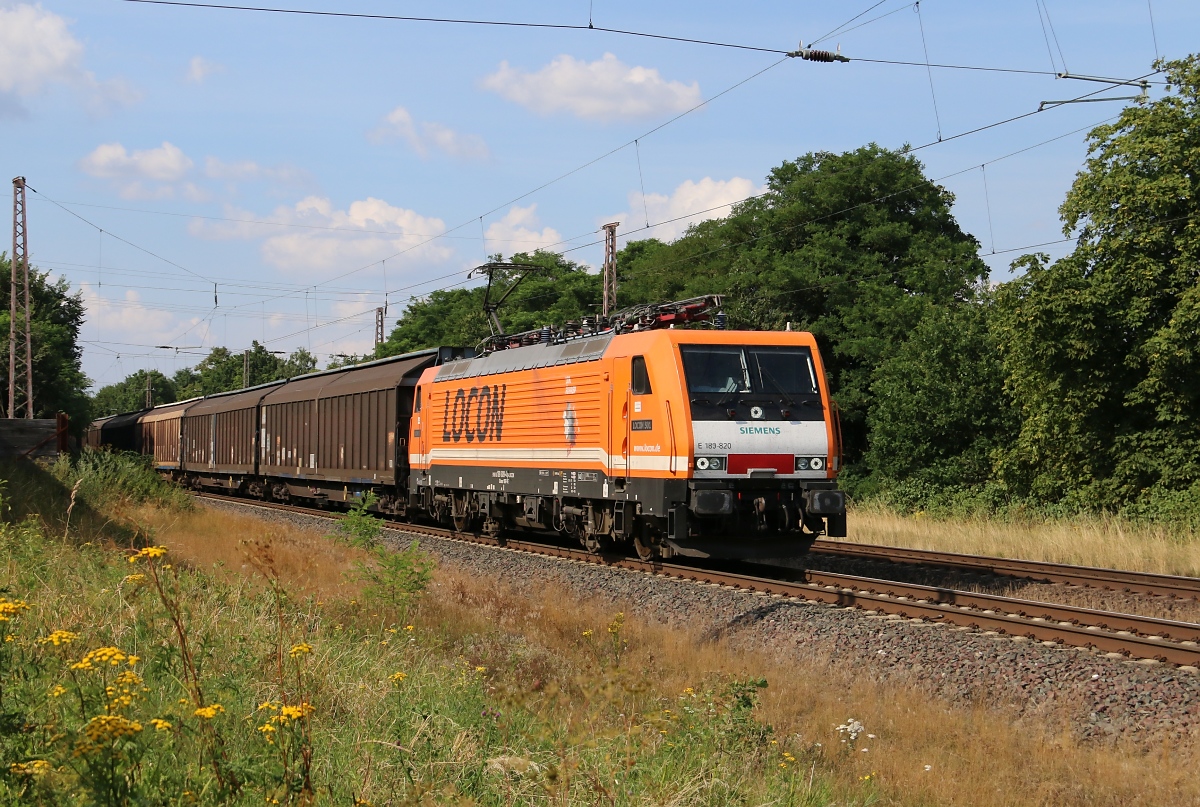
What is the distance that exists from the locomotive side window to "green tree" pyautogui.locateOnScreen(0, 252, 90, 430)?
35188mm

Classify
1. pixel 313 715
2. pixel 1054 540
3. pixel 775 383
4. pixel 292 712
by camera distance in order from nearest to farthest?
1. pixel 292 712
2. pixel 313 715
3. pixel 775 383
4. pixel 1054 540

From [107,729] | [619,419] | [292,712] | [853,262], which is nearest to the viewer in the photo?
[107,729]

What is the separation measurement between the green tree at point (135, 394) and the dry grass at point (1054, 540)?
12978 cm

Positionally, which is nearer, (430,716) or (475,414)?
(430,716)

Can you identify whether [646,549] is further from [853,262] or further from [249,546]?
[853,262]

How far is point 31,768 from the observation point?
151 inches

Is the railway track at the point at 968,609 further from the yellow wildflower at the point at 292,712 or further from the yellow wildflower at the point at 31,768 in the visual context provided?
the yellow wildflower at the point at 31,768

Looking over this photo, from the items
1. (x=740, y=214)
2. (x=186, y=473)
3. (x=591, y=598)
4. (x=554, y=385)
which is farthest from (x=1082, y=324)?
(x=186, y=473)

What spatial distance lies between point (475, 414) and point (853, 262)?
2501 cm

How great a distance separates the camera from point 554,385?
17.4 meters

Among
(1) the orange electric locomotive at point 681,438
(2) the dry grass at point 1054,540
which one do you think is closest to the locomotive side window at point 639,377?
(1) the orange electric locomotive at point 681,438

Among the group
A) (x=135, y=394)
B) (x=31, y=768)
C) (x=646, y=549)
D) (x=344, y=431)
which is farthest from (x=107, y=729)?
(x=135, y=394)

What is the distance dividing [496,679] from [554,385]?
30.4ft

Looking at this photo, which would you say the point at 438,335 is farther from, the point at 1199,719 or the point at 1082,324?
the point at 1199,719
